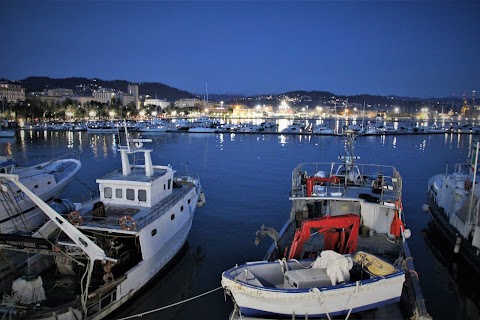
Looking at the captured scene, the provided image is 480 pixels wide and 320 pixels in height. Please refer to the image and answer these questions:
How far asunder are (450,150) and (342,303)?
7360 centimetres

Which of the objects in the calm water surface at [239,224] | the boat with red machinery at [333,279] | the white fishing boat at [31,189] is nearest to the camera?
the boat with red machinery at [333,279]

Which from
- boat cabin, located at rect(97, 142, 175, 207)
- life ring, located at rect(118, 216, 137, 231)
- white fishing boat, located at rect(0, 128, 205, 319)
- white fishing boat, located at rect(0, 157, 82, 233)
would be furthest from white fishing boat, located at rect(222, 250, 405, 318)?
white fishing boat, located at rect(0, 157, 82, 233)

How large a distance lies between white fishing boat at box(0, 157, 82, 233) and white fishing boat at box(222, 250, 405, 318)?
11.7m

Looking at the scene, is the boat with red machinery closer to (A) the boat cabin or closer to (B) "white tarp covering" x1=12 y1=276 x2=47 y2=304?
(A) the boat cabin

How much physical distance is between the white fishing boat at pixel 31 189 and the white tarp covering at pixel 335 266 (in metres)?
13.3

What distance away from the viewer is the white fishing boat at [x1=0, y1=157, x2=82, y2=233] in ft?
65.5

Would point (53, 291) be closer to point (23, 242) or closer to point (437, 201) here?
point (23, 242)

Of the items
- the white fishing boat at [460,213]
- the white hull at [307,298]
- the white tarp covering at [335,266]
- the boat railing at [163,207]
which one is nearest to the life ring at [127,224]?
the boat railing at [163,207]

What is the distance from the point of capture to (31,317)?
458 inches

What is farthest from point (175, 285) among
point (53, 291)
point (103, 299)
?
point (53, 291)

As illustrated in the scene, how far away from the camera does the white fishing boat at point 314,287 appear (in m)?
9.83

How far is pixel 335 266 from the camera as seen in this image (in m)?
10.6

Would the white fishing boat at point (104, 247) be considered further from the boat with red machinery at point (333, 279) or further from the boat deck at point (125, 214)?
the boat with red machinery at point (333, 279)

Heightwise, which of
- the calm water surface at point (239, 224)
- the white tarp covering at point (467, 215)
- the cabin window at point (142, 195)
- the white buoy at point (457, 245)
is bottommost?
the calm water surface at point (239, 224)
